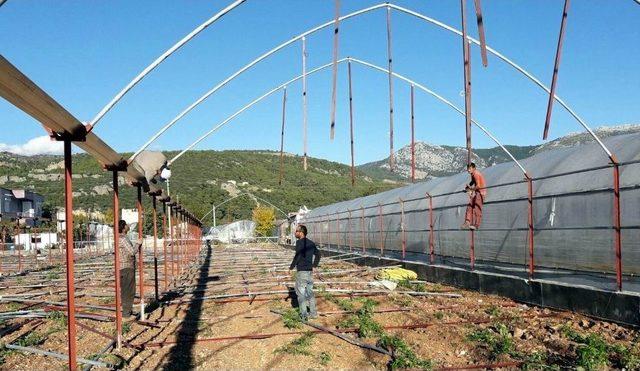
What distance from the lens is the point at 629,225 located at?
10289 mm

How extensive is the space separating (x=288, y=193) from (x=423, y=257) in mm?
85385

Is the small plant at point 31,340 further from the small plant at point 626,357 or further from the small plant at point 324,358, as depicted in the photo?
the small plant at point 626,357

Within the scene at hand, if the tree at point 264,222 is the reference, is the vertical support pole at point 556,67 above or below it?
above

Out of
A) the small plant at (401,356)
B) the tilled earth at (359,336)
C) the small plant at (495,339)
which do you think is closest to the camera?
the small plant at (401,356)

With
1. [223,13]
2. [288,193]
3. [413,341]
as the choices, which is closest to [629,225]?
[413,341]

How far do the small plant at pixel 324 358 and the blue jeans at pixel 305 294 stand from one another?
240 cm

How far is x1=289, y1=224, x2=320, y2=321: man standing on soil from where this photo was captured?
1011 cm

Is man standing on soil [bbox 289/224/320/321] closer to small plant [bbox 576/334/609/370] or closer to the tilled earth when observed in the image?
the tilled earth

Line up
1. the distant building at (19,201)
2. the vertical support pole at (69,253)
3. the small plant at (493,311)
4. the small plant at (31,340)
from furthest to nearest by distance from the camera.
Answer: the distant building at (19,201) → the small plant at (493,311) → the small plant at (31,340) → the vertical support pole at (69,253)

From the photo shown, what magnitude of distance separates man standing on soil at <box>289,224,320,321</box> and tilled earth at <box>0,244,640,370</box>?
9.6 inches

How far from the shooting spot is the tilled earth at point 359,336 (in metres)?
7.30

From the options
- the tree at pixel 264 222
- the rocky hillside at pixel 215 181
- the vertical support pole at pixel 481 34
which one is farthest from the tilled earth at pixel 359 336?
the rocky hillside at pixel 215 181

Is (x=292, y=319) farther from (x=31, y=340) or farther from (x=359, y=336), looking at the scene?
(x=31, y=340)

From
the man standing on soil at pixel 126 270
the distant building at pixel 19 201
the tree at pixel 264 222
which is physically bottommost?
the tree at pixel 264 222
